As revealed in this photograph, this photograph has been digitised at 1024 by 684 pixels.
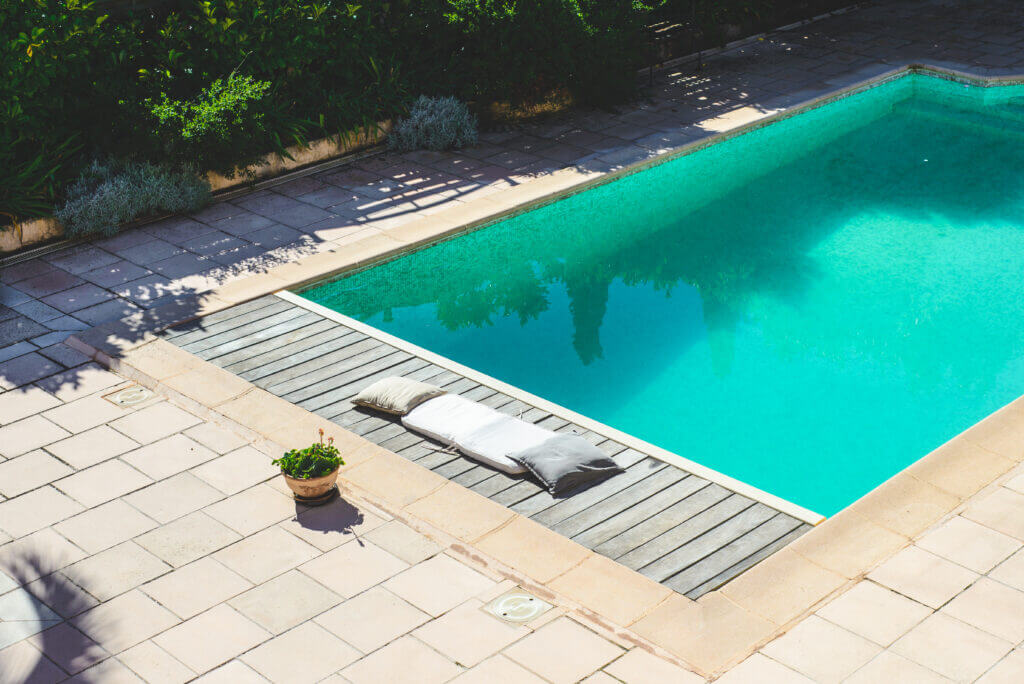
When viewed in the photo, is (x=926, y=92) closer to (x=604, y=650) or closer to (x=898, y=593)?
(x=898, y=593)

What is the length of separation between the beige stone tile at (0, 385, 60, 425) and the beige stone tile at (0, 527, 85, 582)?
5.32ft

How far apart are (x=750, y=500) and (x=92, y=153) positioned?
8.14 metres

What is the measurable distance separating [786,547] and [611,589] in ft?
3.74

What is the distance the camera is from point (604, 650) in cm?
582

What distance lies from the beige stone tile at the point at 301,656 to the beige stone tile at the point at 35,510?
6.65 ft

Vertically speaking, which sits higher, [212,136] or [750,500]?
[212,136]

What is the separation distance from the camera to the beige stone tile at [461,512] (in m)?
6.81

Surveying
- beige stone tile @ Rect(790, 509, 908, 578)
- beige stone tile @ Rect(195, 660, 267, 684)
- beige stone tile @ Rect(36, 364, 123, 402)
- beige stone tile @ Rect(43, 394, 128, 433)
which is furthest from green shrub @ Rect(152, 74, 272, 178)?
beige stone tile @ Rect(790, 509, 908, 578)

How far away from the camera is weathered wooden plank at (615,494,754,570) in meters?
6.50

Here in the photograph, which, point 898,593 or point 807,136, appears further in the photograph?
point 807,136

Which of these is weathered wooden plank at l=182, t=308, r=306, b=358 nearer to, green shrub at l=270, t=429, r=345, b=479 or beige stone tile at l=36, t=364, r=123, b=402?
beige stone tile at l=36, t=364, r=123, b=402

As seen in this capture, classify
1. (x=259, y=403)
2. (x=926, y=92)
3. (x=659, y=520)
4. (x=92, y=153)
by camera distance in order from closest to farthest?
(x=659, y=520), (x=259, y=403), (x=92, y=153), (x=926, y=92)

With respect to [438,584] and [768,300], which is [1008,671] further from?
[768,300]

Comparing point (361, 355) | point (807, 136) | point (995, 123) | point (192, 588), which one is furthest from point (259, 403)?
point (995, 123)
